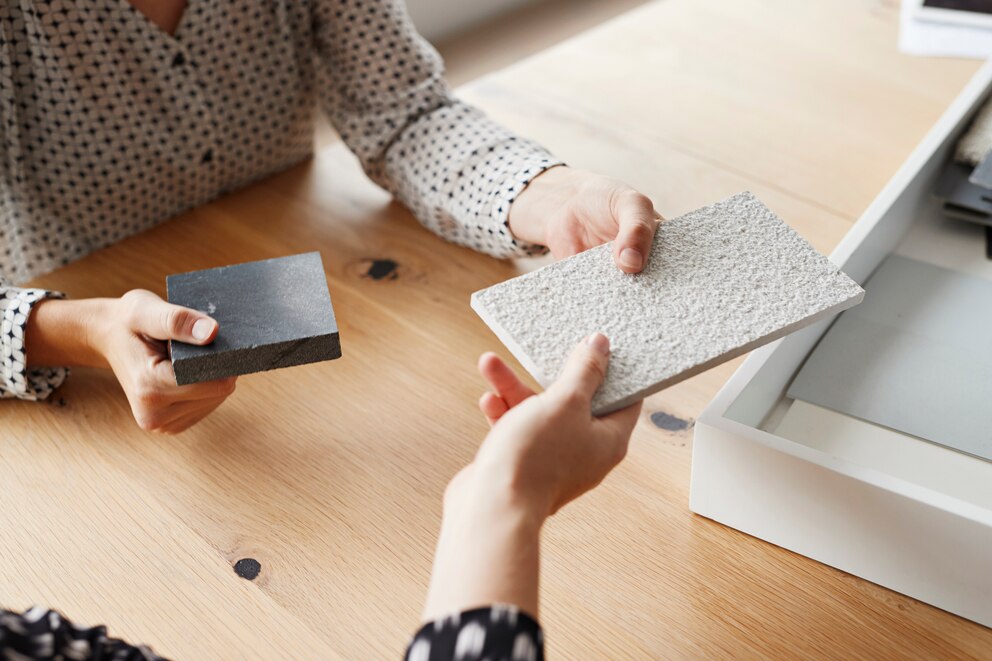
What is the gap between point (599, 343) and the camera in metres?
0.62

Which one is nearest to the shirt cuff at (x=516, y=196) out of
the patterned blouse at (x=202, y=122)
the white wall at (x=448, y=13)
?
the patterned blouse at (x=202, y=122)

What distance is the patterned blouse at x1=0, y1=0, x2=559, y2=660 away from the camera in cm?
95

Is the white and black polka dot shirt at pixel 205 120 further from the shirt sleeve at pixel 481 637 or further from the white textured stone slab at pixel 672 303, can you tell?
A: the shirt sleeve at pixel 481 637

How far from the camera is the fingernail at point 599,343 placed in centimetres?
61

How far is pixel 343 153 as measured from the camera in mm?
1216

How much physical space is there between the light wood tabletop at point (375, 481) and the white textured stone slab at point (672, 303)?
159 mm

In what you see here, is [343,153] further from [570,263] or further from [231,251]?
[570,263]

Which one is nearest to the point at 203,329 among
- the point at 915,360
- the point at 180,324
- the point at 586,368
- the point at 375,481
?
the point at 180,324

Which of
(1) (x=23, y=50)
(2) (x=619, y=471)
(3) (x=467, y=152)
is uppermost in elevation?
(1) (x=23, y=50)

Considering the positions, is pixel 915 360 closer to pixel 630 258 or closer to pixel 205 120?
pixel 630 258

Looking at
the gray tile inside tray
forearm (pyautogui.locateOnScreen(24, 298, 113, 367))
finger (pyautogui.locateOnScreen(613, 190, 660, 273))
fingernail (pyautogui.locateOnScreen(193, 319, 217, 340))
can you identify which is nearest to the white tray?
the gray tile inside tray

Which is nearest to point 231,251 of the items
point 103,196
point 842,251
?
point 103,196

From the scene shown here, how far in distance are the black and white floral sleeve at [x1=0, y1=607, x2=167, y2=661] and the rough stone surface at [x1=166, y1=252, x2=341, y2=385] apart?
0.75 ft

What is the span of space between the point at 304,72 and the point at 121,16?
241 mm
